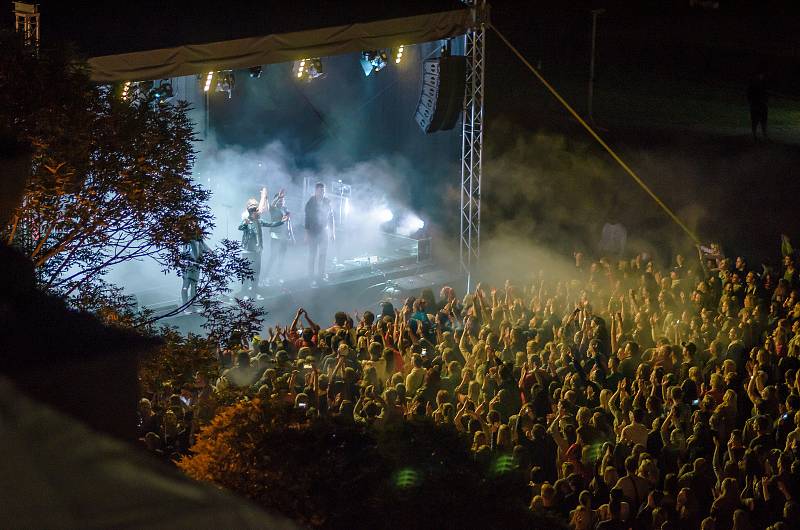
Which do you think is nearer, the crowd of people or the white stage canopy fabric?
the crowd of people

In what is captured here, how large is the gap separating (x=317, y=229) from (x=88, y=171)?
7789 mm

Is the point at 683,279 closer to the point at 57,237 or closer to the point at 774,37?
the point at 57,237

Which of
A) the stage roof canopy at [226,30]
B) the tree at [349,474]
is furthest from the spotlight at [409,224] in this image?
the tree at [349,474]

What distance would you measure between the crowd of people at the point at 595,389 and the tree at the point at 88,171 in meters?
1.00

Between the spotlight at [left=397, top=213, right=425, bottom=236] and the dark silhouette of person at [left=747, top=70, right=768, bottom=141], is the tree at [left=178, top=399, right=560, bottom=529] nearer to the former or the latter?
the spotlight at [left=397, top=213, right=425, bottom=236]

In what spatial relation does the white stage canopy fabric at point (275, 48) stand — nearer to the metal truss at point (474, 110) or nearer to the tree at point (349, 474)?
the metal truss at point (474, 110)

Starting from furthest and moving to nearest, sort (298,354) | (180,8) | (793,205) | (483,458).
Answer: (793,205) < (180,8) < (298,354) < (483,458)

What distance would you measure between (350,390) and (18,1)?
3521mm

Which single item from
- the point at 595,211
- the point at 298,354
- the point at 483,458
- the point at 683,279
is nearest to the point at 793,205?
the point at 595,211

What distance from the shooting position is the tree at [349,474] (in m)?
3.13

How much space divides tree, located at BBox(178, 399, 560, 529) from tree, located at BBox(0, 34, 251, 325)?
1853mm

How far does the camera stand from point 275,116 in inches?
634

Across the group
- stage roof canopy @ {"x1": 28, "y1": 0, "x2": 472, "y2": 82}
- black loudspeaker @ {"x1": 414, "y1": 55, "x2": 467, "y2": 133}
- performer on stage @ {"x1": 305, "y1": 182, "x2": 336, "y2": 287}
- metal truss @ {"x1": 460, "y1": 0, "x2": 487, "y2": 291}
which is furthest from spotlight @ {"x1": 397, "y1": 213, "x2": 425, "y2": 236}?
stage roof canopy @ {"x1": 28, "y1": 0, "x2": 472, "y2": 82}

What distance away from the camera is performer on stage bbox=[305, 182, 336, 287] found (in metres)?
12.6
